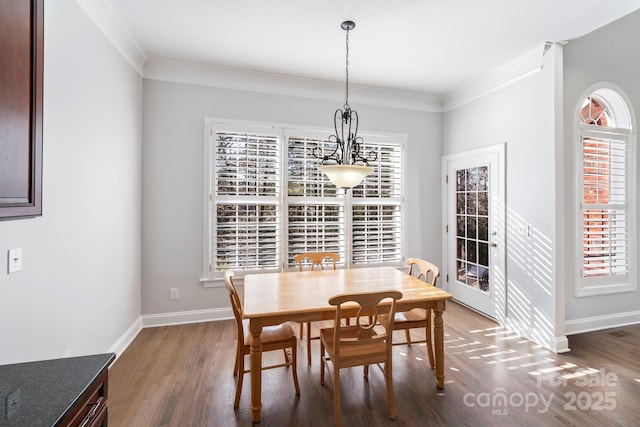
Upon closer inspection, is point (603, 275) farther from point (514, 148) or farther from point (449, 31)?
point (449, 31)

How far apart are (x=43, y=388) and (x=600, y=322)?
4.64m

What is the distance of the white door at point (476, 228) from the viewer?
3457 mm

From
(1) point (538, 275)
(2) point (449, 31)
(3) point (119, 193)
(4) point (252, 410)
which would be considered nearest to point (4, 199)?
(3) point (119, 193)

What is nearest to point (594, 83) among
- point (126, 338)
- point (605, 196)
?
point (605, 196)

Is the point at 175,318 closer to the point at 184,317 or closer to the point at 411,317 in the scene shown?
the point at 184,317

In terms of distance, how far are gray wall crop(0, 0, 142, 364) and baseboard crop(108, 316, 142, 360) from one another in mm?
47

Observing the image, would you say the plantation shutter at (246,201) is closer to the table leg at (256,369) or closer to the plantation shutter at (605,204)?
the table leg at (256,369)

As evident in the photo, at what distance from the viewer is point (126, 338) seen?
9.33ft

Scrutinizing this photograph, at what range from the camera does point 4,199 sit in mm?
1309

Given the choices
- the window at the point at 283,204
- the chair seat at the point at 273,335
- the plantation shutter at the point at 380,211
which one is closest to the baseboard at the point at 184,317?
the window at the point at 283,204

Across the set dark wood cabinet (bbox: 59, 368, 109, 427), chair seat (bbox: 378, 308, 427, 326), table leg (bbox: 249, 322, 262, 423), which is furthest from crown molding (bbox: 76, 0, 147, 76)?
chair seat (bbox: 378, 308, 427, 326)

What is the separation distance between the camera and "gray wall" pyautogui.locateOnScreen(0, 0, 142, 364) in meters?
1.59

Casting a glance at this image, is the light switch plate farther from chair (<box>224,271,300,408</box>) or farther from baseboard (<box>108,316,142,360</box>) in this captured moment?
baseboard (<box>108,316,142,360</box>)

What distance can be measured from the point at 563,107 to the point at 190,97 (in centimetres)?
398
